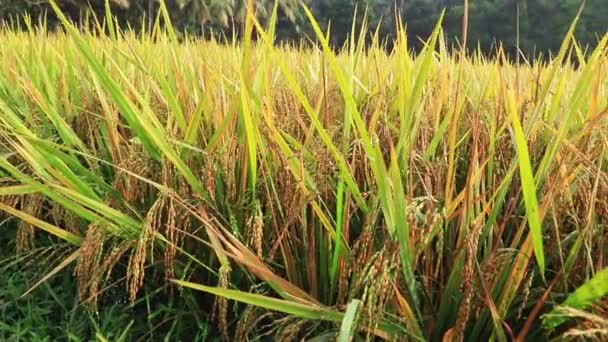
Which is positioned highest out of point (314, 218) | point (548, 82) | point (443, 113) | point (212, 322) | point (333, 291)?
point (548, 82)

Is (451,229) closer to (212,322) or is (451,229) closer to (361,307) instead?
(361,307)

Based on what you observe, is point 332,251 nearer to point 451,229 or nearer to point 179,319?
point 451,229

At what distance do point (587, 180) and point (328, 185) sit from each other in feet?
1.45

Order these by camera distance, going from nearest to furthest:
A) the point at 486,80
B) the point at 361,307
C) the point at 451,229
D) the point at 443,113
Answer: the point at 361,307, the point at 451,229, the point at 443,113, the point at 486,80

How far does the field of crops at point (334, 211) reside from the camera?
1087 mm

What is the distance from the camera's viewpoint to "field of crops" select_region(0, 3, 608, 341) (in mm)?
1087

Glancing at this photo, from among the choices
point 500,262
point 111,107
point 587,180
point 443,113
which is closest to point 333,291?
point 500,262

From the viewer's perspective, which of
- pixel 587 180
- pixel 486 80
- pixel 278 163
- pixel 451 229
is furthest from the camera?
pixel 486 80

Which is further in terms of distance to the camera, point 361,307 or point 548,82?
point 548,82

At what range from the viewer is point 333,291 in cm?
125

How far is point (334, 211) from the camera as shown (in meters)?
1.36

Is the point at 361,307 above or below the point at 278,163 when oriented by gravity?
below

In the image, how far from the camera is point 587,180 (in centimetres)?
114

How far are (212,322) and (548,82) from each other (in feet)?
2.57
